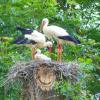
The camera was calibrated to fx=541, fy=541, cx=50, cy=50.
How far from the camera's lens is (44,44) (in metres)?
11.6

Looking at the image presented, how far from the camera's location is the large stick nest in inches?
396

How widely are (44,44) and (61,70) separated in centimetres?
163

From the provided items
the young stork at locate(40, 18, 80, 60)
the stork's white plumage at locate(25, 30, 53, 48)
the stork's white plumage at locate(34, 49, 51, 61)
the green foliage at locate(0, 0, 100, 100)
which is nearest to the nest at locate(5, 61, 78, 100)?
the stork's white plumage at locate(34, 49, 51, 61)

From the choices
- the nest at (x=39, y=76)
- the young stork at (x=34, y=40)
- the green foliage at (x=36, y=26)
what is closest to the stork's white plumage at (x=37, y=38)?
the young stork at (x=34, y=40)

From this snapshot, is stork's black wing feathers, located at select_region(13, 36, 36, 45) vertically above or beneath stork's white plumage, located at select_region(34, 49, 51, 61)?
above

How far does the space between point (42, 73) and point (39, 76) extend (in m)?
0.08

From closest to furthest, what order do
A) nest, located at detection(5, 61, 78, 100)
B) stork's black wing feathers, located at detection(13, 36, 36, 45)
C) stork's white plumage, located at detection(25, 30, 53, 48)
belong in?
1. nest, located at detection(5, 61, 78, 100)
2. stork's black wing feathers, located at detection(13, 36, 36, 45)
3. stork's white plumage, located at detection(25, 30, 53, 48)

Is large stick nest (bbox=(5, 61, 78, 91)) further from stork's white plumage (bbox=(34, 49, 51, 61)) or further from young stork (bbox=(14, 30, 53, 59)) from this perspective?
young stork (bbox=(14, 30, 53, 59))

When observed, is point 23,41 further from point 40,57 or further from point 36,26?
point 36,26

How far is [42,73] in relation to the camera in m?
10.1

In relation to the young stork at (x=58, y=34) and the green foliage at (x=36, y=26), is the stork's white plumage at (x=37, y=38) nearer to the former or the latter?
the young stork at (x=58, y=34)

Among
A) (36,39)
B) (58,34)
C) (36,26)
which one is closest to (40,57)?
(36,39)

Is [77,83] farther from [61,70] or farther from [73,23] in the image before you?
[73,23]

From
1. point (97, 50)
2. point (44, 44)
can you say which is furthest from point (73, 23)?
point (44, 44)
